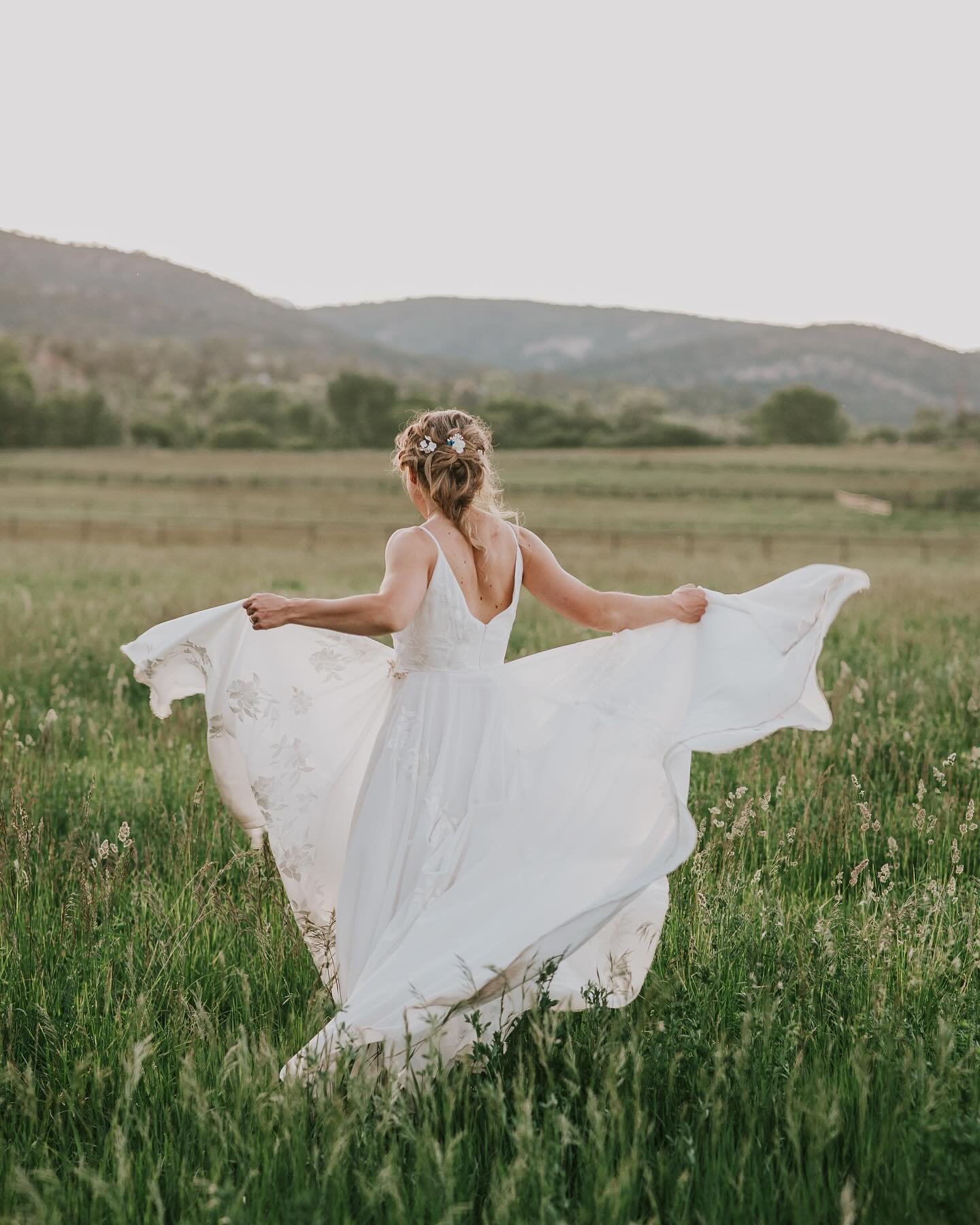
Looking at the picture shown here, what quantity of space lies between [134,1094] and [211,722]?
1775 millimetres

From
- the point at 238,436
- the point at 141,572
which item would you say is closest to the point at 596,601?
the point at 141,572

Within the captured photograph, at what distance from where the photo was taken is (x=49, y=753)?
6.84m

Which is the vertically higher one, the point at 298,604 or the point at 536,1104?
the point at 298,604

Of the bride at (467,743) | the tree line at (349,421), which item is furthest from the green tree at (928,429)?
the bride at (467,743)

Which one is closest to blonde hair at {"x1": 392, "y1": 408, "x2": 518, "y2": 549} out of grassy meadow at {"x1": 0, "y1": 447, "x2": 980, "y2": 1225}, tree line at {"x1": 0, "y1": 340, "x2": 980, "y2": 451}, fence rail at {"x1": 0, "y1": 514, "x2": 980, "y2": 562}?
grassy meadow at {"x1": 0, "y1": 447, "x2": 980, "y2": 1225}

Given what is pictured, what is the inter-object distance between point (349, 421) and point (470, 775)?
132 meters

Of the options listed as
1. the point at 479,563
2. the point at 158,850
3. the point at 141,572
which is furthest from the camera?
the point at 141,572

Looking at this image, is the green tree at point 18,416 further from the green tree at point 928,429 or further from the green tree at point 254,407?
the green tree at point 928,429

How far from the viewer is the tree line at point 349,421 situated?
377 ft

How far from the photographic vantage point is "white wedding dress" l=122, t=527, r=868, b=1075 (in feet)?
11.8

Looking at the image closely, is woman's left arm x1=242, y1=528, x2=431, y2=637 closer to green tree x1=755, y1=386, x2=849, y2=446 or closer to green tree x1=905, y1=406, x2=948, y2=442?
green tree x1=905, y1=406, x2=948, y2=442

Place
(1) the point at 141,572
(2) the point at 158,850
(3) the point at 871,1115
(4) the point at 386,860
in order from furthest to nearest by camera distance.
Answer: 1. (1) the point at 141,572
2. (2) the point at 158,850
3. (4) the point at 386,860
4. (3) the point at 871,1115

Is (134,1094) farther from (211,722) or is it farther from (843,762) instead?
Answer: (843,762)

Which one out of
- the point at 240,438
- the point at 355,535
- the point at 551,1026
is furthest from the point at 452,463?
the point at 240,438
